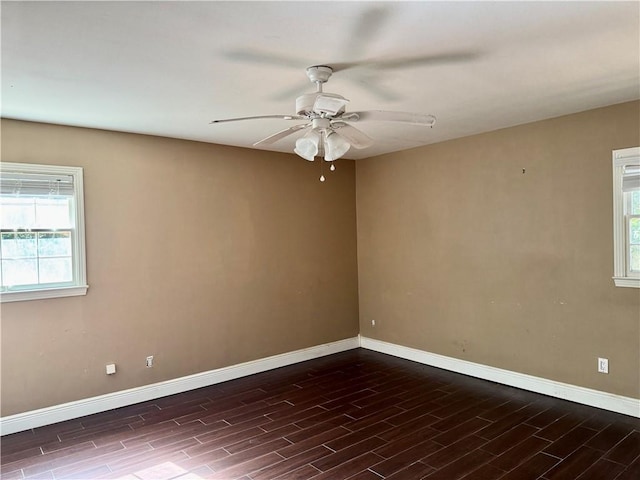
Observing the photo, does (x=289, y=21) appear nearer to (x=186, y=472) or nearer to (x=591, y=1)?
(x=591, y=1)

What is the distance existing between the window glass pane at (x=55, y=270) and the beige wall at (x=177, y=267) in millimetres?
173

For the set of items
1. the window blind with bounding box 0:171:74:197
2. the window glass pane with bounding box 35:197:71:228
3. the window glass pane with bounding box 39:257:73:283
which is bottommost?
the window glass pane with bounding box 39:257:73:283

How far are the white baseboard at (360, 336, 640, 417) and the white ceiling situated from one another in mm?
2449

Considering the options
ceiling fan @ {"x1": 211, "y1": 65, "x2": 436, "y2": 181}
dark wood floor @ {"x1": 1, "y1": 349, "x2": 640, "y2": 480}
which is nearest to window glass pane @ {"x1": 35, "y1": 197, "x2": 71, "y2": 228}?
dark wood floor @ {"x1": 1, "y1": 349, "x2": 640, "y2": 480}

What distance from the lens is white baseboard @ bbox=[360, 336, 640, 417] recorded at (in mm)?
3586

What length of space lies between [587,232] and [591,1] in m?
2.36

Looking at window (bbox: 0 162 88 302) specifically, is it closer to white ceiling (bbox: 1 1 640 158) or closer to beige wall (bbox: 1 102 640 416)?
beige wall (bbox: 1 102 640 416)

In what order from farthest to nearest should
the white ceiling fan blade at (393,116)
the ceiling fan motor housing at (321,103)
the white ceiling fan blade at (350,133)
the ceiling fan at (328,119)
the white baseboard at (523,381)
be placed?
the white baseboard at (523,381), the white ceiling fan blade at (350,133), the white ceiling fan blade at (393,116), the ceiling fan at (328,119), the ceiling fan motor housing at (321,103)

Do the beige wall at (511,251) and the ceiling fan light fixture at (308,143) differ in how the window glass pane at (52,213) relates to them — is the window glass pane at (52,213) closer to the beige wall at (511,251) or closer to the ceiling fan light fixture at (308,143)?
the ceiling fan light fixture at (308,143)

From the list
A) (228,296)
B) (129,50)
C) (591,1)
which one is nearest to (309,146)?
(129,50)

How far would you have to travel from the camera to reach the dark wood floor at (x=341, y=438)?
2.84 metres

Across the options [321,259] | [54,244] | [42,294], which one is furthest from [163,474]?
[321,259]

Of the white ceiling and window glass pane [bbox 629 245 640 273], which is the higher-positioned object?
the white ceiling

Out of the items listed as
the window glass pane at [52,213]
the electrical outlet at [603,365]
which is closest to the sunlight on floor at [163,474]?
the window glass pane at [52,213]
